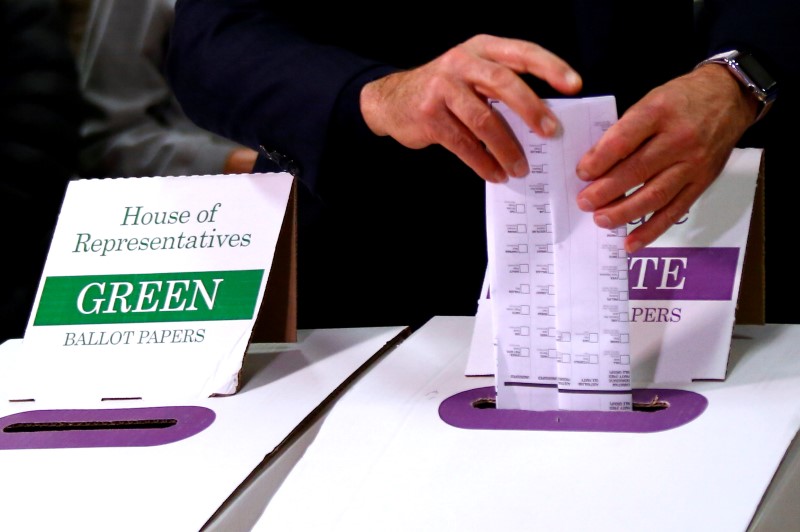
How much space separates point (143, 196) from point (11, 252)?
118 cm

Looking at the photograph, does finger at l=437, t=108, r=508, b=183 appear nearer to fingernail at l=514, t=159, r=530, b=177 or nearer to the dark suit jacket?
fingernail at l=514, t=159, r=530, b=177

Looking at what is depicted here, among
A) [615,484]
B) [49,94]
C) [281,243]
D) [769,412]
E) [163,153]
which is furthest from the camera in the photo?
[163,153]

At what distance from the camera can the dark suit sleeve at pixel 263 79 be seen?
1.14 m

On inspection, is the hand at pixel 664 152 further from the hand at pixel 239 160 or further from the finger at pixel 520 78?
the hand at pixel 239 160

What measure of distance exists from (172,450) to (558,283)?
37 cm

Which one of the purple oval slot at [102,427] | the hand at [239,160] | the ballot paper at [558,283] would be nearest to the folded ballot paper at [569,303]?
the ballot paper at [558,283]

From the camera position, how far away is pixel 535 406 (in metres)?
0.92

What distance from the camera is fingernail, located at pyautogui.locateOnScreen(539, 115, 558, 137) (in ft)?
2.70

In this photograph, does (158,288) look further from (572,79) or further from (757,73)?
(757,73)

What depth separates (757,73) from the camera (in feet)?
3.29

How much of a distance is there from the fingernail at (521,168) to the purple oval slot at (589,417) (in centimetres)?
22

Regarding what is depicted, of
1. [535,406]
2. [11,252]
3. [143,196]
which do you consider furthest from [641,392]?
[11,252]

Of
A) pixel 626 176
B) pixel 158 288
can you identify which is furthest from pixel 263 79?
pixel 626 176

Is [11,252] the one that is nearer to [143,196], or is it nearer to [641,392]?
[143,196]
